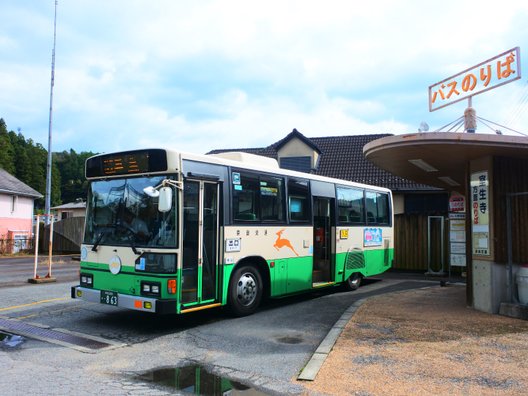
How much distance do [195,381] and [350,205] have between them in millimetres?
8180

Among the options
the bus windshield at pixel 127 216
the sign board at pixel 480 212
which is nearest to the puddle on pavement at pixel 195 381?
the bus windshield at pixel 127 216

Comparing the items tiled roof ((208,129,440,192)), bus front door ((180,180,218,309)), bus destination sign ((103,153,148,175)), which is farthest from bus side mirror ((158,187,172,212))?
tiled roof ((208,129,440,192))

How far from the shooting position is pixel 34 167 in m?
68.4

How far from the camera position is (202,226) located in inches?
310

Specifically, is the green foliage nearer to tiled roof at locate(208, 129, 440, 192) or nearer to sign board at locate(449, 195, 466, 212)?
tiled roof at locate(208, 129, 440, 192)

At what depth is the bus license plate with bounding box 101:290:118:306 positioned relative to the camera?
7.61m

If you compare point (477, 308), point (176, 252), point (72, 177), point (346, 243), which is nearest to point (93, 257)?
point (176, 252)

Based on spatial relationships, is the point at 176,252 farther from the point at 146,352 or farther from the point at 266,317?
the point at 266,317

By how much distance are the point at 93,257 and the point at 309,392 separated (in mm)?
4797

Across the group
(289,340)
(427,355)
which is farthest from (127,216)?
(427,355)

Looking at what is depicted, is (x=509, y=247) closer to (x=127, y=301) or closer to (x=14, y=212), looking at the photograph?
(x=127, y=301)

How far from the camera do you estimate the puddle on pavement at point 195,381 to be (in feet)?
16.6

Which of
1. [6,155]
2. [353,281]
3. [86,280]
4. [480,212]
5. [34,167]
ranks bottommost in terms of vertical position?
[353,281]

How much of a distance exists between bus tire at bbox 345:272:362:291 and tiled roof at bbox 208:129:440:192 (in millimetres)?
9416
